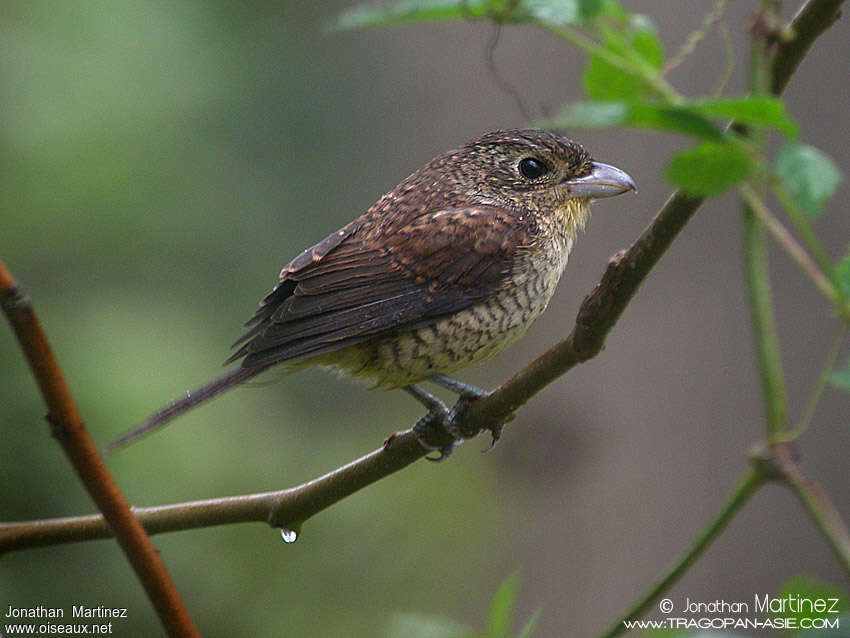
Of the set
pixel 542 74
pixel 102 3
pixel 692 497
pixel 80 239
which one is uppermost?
pixel 102 3

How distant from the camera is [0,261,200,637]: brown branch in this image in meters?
1.26

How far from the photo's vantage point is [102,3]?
437 cm

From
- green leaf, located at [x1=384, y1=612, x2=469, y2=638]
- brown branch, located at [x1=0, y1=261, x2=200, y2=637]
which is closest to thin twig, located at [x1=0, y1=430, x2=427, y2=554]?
brown branch, located at [x1=0, y1=261, x2=200, y2=637]

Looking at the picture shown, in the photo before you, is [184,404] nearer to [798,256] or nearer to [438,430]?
[438,430]

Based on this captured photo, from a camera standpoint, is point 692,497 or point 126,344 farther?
point 692,497

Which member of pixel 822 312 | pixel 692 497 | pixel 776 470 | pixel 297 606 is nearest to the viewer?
pixel 776 470

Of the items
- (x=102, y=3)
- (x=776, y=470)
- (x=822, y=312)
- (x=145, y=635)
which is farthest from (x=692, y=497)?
(x=776, y=470)

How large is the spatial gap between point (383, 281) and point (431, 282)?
0.46 feet

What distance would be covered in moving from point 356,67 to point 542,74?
1950mm

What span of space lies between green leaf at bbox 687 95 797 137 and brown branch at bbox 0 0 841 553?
317 mm

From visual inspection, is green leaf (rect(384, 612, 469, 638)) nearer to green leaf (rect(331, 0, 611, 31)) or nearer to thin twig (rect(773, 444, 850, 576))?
→ thin twig (rect(773, 444, 850, 576))

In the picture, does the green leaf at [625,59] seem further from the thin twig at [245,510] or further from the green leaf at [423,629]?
the thin twig at [245,510]

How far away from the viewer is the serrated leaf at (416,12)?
1.27m

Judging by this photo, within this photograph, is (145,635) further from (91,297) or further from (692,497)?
(692,497)
